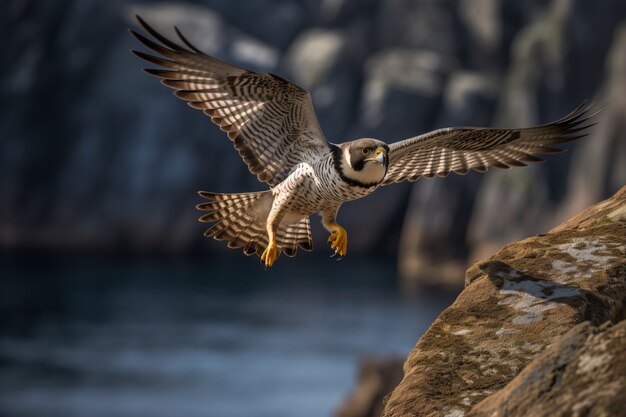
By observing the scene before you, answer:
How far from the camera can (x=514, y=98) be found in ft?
120

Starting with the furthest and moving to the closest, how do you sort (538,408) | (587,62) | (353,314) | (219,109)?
1. (587,62)
2. (353,314)
3. (219,109)
4. (538,408)

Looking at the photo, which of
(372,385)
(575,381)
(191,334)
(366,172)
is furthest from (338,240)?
(191,334)

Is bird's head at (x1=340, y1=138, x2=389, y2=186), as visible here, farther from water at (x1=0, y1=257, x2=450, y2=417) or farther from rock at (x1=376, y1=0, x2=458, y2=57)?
rock at (x1=376, y1=0, x2=458, y2=57)

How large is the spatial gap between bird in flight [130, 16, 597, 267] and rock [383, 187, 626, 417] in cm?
119

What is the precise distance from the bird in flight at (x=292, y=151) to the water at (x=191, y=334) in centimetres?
1719

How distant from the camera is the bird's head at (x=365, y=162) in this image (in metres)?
5.66

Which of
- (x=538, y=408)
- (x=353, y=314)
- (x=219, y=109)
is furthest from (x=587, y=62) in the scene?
(x=538, y=408)

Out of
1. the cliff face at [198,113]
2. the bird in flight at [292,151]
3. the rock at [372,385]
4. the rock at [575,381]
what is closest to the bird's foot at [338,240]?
the bird in flight at [292,151]

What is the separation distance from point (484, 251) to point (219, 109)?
94.3 feet

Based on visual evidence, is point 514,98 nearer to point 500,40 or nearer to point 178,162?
point 500,40

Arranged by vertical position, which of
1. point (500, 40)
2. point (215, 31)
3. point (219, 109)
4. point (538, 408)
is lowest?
point (538, 408)

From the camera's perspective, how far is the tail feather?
6.55 metres

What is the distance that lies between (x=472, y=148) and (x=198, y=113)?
3241cm

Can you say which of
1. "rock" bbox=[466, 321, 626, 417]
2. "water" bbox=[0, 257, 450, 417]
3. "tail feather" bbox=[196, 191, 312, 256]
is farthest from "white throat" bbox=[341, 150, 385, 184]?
"water" bbox=[0, 257, 450, 417]
